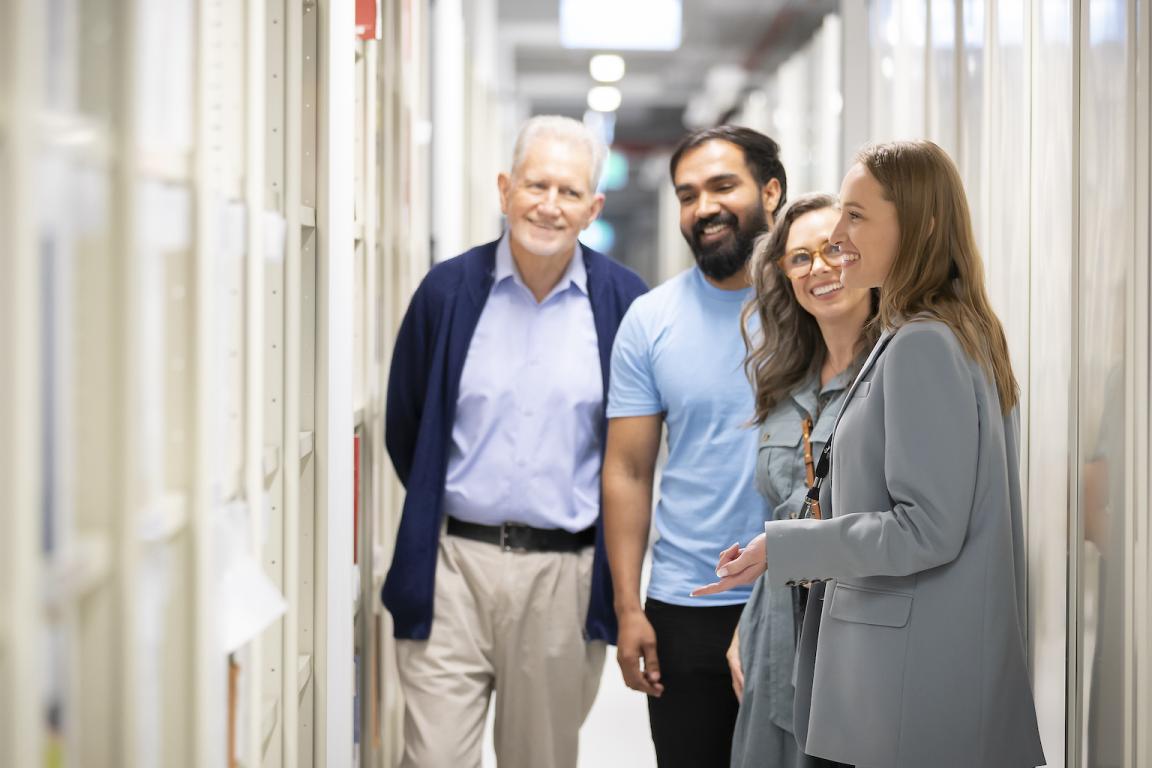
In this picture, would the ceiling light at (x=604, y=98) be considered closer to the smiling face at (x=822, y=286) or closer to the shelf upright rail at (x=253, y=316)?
the smiling face at (x=822, y=286)

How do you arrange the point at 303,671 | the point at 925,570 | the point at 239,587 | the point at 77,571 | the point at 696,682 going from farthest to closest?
the point at 696,682
the point at 303,671
the point at 925,570
the point at 239,587
the point at 77,571

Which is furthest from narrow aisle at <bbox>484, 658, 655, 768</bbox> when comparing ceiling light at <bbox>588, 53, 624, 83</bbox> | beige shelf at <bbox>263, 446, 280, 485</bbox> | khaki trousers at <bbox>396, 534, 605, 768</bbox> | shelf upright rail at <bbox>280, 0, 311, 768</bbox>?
ceiling light at <bbox>588, 53, 624, 83</bbox>

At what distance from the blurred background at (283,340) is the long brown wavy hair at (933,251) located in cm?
21

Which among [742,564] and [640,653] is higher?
[742,564]

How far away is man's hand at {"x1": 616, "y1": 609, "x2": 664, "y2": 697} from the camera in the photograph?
91.6 inches

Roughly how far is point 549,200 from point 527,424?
50cm

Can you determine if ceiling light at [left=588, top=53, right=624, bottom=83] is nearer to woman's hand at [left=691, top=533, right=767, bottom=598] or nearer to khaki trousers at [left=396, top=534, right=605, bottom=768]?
khaki trousers at [left=396, top=534, right=605, bottom=768]

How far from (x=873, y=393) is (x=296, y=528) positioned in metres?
0.92

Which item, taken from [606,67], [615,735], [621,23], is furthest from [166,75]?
[606,67]

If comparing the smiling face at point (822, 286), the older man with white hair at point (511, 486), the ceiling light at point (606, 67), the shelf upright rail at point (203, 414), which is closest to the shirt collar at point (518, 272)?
the older man with white hair at point (511, 486)

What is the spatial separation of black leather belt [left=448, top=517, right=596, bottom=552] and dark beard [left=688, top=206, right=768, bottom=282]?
656mm

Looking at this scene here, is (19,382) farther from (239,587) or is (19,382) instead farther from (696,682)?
(696,682)

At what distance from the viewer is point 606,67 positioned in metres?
8.77

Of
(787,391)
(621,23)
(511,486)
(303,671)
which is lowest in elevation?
(303,671)
